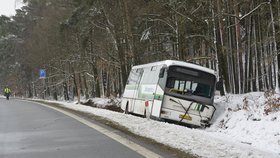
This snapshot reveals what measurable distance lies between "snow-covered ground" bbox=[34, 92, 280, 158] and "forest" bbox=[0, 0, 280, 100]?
10.2 ft

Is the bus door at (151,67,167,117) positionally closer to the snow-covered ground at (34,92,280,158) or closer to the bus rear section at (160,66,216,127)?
the bus rear section at (160,66,216,127)

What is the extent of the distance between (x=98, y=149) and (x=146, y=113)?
1177 cm

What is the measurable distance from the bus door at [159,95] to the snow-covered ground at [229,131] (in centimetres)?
208

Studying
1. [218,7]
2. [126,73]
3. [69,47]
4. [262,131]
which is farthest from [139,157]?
[69,47]

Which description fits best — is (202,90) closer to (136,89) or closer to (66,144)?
(136,89)

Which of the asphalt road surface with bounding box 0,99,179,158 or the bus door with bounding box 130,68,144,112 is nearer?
the asphalt road surface with bounding box 0,99,179,158

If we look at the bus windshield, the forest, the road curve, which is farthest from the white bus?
the road curve

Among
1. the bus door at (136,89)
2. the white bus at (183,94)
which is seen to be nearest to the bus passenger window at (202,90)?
the white bus at (183,94)

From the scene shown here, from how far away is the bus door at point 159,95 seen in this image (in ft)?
66.8

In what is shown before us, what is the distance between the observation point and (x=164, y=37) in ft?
114

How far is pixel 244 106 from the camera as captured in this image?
66.3 ft

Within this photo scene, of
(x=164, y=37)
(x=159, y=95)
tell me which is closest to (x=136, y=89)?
(x=159, y=95)

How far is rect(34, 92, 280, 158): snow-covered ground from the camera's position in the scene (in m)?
8.58

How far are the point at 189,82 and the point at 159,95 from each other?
1406 millimetres
